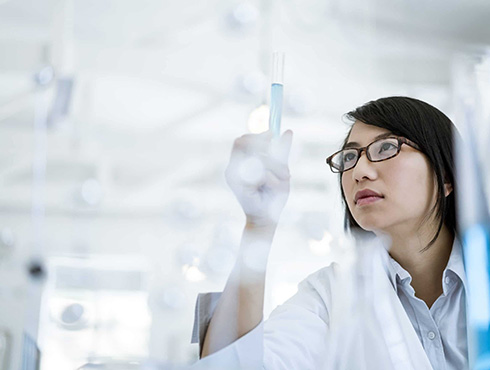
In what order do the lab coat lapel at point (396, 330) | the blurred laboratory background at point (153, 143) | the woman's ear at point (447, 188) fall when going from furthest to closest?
the woman's ear at point (447, 188), the lab coat lapel at point (396, 330), the blurred laboratory background at point (153, 143)

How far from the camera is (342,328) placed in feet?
2.33

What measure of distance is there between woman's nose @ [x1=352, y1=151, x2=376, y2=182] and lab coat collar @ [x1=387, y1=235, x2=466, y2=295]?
6.2 inches

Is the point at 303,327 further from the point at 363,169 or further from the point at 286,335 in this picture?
the point at 363,169

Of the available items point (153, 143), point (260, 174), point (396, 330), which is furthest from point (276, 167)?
point (396, 330)

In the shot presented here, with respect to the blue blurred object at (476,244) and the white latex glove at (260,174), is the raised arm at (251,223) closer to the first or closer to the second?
the white latex glove at (260,174)

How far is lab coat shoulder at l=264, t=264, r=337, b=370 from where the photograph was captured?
68cm

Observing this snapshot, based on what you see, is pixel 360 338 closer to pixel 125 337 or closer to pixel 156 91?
pixel 125 337

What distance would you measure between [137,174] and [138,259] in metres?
0.10

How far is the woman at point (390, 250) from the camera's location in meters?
0.60

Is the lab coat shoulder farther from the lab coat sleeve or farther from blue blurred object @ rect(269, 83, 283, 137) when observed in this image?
blue blurred object @ rect(269, 83, 283, 137)

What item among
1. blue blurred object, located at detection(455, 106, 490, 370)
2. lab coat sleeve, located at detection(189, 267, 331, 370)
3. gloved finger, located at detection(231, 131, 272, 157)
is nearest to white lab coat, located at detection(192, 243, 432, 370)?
lab coat sleeve, located at detection(189, 267, 331, 370)

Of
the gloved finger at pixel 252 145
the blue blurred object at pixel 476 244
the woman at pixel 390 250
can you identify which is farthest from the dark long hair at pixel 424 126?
the gloved finger at pixel 252 145

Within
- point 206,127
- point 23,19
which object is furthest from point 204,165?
point 23,19

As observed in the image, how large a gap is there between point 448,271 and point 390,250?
0.08 metres
